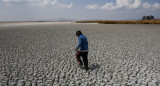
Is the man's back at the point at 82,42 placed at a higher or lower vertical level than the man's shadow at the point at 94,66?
higher

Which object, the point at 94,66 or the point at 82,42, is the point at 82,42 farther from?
the point at 94,66

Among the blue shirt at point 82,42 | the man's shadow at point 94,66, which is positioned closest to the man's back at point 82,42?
the blue shirt at point 82,42

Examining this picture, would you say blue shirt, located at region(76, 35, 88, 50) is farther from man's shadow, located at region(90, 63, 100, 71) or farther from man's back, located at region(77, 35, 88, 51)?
man's shadow, located at region(90, 63, 100, 71)

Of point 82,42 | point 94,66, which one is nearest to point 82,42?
point 82,42

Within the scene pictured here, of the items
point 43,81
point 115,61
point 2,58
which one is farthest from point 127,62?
point 2,58

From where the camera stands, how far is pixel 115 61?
7945 millimetres

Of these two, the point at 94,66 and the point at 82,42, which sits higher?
the point at 82,42

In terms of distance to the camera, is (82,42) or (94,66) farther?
(94,66)

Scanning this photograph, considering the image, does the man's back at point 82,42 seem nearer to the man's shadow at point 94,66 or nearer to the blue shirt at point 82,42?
the blue shirt at point 82,42

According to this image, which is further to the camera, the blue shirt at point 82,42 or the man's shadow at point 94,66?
the man's shadow at point 94,66

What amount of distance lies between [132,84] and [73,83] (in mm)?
2169

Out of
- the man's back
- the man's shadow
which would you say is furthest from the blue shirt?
the man's shadow

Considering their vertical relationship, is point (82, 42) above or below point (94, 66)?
above

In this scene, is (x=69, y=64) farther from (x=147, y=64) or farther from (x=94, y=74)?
(x=147, y=64)
